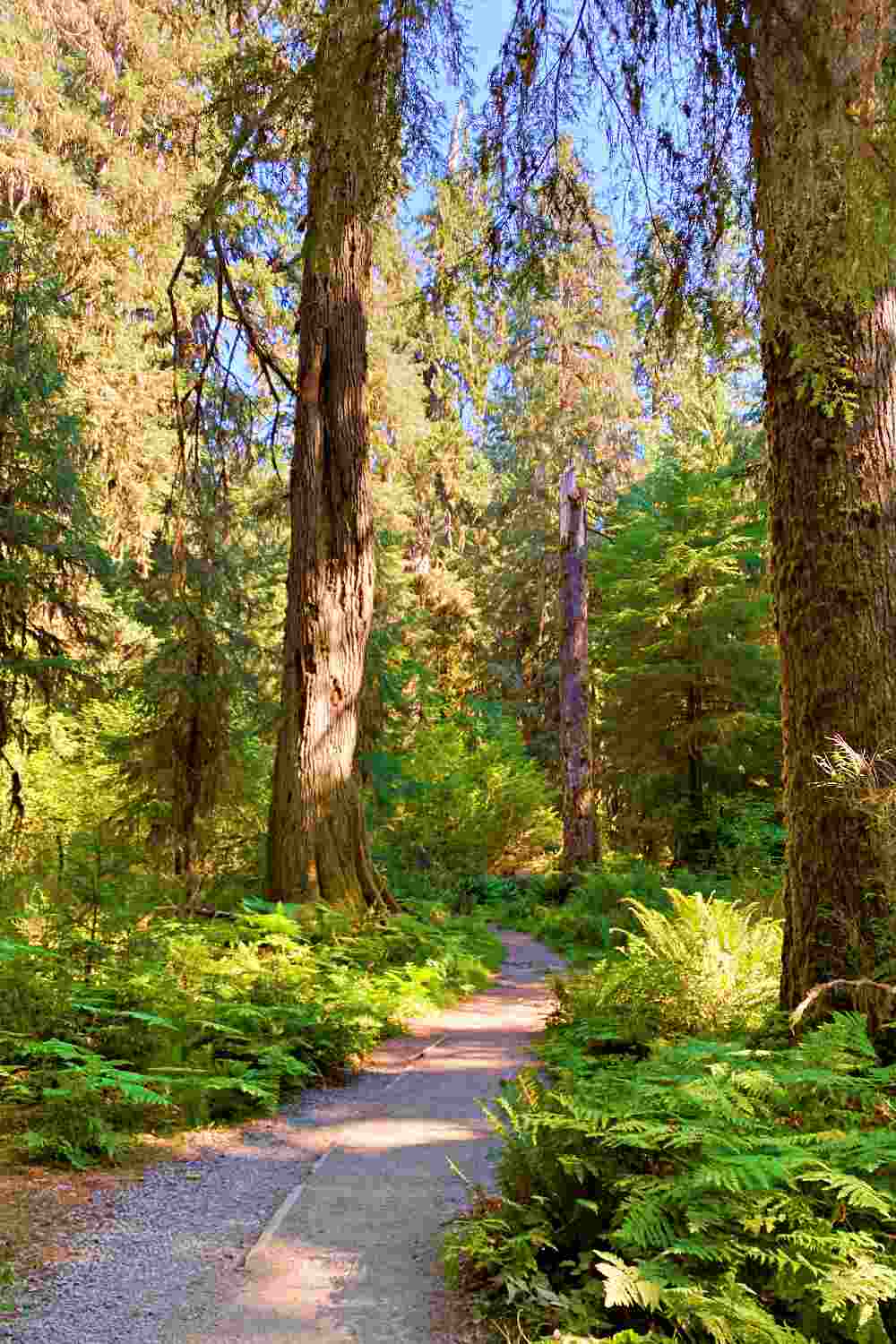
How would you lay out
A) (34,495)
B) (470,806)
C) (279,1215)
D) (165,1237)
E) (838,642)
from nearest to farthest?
1. (165,1237)
2. (279,1215)
3. (838,642)
4. (34,495)
5. (470,806)

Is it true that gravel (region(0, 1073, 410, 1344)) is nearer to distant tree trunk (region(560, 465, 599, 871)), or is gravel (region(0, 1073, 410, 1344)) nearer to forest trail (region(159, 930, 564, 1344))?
forest trail (region(159, 930, 564, 1344))

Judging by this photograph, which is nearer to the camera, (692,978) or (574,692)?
(692,978)

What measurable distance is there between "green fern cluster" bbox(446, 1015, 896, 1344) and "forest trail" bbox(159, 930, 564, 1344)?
0.82ft

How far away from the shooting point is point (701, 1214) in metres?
2.46

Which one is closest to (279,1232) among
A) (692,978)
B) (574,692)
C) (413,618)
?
(692,978)

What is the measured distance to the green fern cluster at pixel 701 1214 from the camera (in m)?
2.30

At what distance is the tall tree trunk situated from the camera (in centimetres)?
440

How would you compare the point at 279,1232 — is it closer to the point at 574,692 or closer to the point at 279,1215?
the point at 279,1215

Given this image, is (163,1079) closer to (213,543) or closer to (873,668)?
(873,668)

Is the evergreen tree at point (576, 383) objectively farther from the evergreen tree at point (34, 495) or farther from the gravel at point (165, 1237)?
the gravel at point (165, 1237)

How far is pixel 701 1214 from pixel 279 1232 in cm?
162

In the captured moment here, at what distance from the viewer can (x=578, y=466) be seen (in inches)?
685

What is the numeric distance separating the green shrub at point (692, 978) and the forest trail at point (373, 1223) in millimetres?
736

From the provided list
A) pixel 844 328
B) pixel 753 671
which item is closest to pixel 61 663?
pixel 844 328
